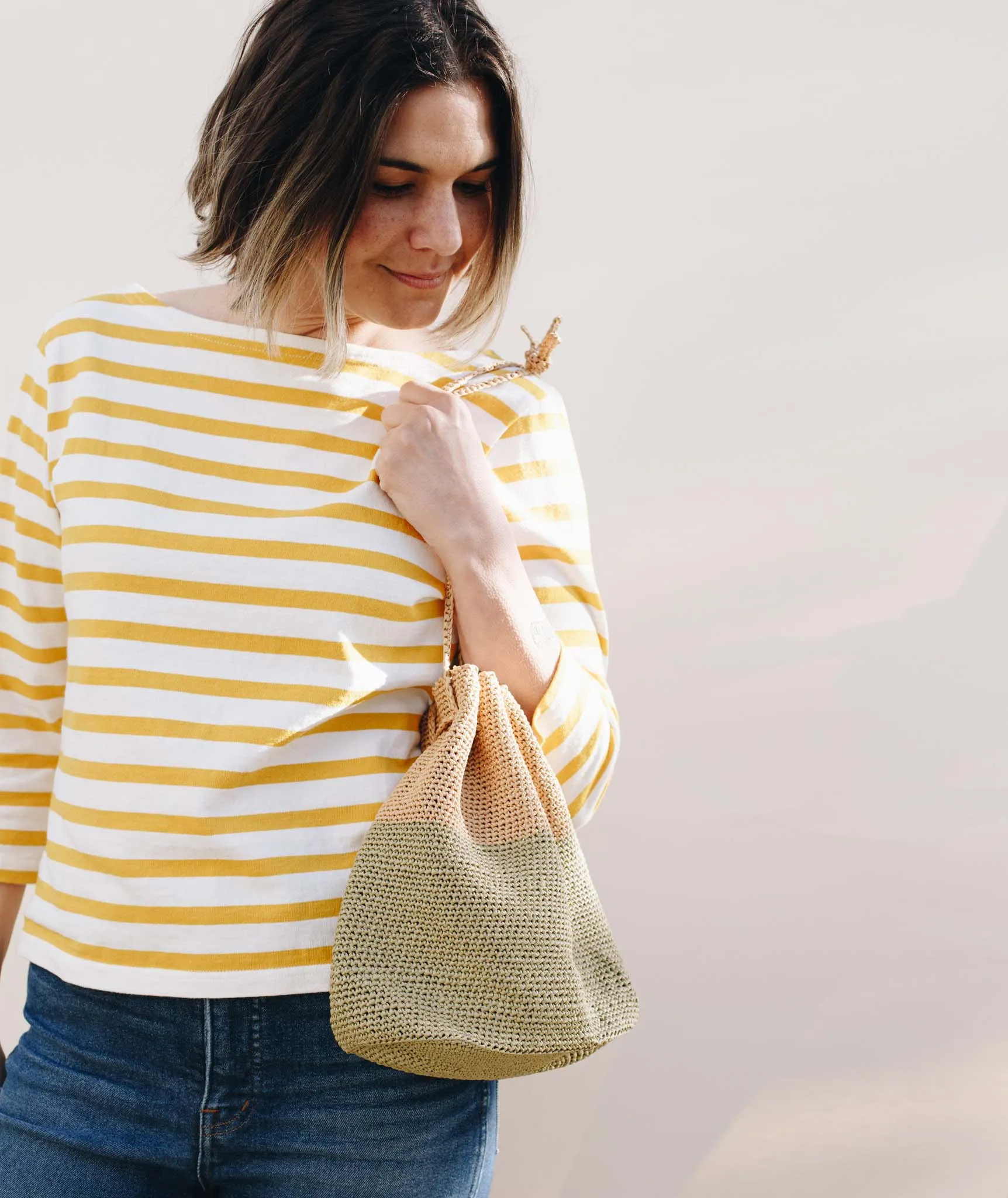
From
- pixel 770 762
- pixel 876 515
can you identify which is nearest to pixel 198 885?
pixel 770 762

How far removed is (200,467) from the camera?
866 mm

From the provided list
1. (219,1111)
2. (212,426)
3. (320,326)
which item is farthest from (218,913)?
(320,326)

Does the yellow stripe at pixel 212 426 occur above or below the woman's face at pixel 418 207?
below

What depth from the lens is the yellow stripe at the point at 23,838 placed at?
0.91 m

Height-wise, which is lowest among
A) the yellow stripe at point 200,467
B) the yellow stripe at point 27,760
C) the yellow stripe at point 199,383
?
the yellow stripe at point 27,760

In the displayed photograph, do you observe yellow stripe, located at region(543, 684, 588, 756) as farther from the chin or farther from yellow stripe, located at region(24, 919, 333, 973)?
the chin

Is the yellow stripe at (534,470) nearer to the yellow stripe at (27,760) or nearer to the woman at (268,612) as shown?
the woman at (268,612)

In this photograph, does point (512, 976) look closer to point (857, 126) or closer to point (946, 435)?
point (946, 435)

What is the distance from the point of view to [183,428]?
877 mm

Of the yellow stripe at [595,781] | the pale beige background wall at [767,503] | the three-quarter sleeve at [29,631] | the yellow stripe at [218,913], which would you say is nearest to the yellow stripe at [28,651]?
the three-quarter sleeve at [29,631]

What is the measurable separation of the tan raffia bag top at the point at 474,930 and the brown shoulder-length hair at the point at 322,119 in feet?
1.10

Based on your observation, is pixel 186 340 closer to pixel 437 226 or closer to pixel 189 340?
pixel 189 340

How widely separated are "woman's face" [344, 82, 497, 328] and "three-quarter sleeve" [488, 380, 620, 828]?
0.12m

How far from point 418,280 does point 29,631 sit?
1.33ft
